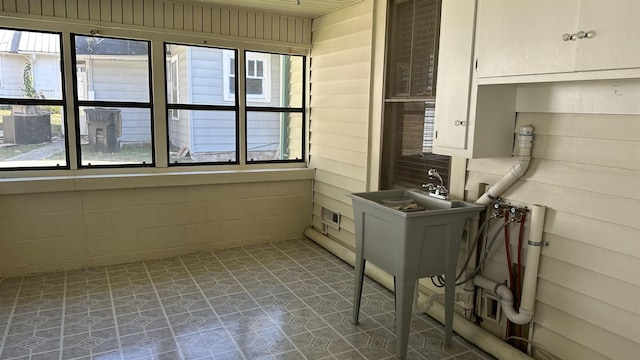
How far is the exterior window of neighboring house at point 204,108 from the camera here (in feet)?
14.2

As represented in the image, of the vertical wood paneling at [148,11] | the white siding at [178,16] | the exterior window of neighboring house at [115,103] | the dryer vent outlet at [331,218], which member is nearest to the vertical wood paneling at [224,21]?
the white siding at [178,16]

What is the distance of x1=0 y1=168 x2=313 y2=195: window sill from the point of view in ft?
12.2

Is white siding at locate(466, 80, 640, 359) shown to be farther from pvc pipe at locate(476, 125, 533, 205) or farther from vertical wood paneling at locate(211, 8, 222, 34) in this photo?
vertical wood paneling at locate(211, 8, 222, 34)

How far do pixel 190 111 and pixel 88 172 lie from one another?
107 cm

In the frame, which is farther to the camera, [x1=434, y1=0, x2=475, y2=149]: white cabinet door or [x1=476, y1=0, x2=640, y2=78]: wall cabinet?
[x1=434, y1=0, x2=475, y2=149]: white cabinet door

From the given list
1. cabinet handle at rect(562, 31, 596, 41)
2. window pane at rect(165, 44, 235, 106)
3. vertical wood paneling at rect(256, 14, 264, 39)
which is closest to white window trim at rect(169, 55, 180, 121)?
window pane at rect(165, 44, 235, 106)

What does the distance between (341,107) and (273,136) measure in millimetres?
950

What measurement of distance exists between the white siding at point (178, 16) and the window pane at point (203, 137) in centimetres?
81

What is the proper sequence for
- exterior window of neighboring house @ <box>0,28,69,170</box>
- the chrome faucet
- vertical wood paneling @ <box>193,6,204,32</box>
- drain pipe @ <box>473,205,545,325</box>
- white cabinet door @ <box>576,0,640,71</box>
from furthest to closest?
vertical wood paneling @ <box>193,6,204,32</box>, exterior window of neighboring house @ <box>0,28,69,170</box>, the chrome faucet, drain pipe @ <box>473,205,545,325</box>, white cabinet door @ <box>576,0,640,71</box>

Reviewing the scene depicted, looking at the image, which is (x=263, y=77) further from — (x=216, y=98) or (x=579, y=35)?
(x=579, y=35)

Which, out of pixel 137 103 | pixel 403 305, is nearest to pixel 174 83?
pixel 137 103

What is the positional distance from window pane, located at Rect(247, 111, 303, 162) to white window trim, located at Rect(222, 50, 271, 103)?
0.52ft

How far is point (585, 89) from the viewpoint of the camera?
2.20 m

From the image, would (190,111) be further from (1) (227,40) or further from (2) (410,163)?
(2) (410,163)
